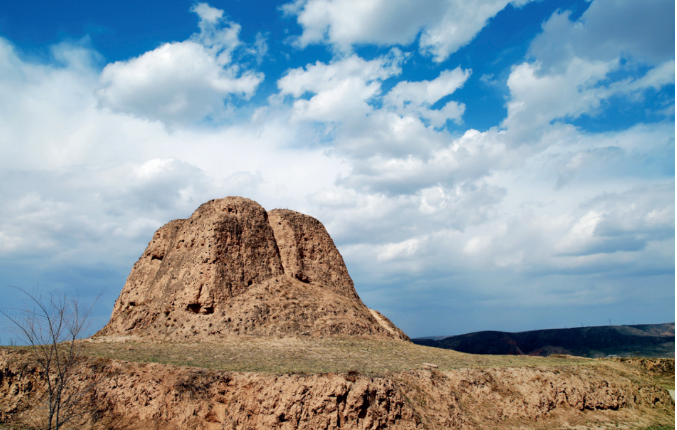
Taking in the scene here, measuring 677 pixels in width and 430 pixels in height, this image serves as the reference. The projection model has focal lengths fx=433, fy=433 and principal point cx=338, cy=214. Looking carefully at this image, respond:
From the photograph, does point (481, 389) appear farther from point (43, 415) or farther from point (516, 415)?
point (43, 415)

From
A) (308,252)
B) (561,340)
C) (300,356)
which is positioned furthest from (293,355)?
(561,340)

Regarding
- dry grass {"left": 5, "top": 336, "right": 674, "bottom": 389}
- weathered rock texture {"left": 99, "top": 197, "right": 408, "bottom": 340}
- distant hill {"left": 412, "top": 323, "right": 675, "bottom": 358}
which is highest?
weathered rock texture {"left": 99, "top": 197, "right": 408, "bottom": 340}

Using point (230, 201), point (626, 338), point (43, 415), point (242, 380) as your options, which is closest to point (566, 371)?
point (242, 380)

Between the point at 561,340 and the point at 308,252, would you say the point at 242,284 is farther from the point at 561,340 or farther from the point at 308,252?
the point at 561,340

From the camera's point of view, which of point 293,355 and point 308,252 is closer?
point 293,355

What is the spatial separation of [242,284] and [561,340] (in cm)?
5722

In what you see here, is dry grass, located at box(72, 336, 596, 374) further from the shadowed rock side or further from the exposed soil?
the shadowed rock side

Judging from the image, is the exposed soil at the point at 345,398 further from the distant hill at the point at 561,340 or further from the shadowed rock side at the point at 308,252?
the distant hill at the point at 561,340

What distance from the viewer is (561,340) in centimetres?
6419

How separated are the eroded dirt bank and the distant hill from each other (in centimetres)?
4636

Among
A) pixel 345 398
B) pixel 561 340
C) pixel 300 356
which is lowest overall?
pixel 561 340

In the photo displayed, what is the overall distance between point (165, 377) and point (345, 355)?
7.06 m

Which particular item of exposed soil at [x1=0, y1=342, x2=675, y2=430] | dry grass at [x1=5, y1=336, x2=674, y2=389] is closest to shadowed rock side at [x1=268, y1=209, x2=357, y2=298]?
dry grass at [x1=5, y1=336, x2=674, y2=389]

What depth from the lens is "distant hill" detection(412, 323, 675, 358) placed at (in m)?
61.2
